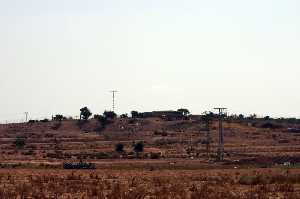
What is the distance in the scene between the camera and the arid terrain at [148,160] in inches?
1543

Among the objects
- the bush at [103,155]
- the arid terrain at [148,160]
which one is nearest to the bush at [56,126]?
the arid terrain at [148,160]

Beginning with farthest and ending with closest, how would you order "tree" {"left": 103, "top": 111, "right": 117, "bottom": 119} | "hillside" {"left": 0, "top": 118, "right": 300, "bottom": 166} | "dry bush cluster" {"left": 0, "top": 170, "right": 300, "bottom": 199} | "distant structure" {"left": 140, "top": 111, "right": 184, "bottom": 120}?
"distant structure" {"left": 140, "top": 111, "right": 184, "bottom": 120} < "tree" {"left": 103, "top": 111, "right": 117, "bottom": 119} < "hillside" {"left": 0, "top": 118, "right": 300, "bottom": 166} < "dry bush cluster" {"left": 0, "top": 170, "right": 300, "bottom": 199}

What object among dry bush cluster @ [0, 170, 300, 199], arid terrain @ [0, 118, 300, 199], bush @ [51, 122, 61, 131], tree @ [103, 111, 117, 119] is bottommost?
dry bush cluster @ [0, 170, 300, 199]

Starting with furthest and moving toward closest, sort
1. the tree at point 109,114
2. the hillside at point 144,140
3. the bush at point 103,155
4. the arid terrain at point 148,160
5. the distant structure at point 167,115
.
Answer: the distant structure at point 167,115
the tree at point 109,114
the bush at point 103,155
the hillside at point 144,140
the arid terrain at point 148,160

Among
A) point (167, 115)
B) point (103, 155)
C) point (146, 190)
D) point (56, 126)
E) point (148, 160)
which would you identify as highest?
point (167, 115)

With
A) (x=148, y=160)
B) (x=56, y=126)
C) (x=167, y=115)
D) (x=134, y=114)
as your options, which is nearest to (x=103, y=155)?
(x=148, y=160)

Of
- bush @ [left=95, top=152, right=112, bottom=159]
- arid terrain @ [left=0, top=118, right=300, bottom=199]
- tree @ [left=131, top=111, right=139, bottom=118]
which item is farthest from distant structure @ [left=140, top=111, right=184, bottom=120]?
bush @ [left=95, top=152, right=112, bottom=159]

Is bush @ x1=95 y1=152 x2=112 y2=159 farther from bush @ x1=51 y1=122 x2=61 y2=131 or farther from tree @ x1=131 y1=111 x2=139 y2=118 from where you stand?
tree @ x1=131 y1=111 x2=139 y2=118

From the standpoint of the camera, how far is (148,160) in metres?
90.9

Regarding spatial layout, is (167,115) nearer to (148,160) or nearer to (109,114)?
(109,114)

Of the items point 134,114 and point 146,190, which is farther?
point 134,114

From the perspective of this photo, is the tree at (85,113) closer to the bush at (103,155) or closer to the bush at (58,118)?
the bush at (58,118)

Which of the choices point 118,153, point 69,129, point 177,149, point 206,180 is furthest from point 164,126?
point 206,180

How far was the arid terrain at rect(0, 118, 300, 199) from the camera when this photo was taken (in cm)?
3919
